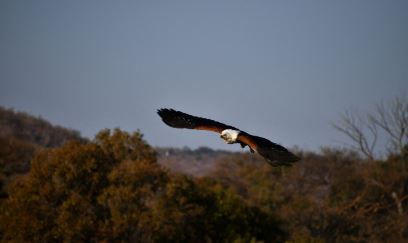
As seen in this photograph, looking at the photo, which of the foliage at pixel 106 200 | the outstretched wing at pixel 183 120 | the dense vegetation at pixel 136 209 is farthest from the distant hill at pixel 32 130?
the outstretched wing at pixel 183 120

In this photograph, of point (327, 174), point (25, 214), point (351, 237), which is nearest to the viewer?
point (25, 214)

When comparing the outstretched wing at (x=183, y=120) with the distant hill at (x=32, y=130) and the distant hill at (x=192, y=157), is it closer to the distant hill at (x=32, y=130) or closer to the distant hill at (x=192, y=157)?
the distant hill at (x=32, y=130)

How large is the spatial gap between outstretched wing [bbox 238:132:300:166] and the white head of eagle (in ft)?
0.34

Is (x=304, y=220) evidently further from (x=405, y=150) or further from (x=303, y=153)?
(x=303, y=153)

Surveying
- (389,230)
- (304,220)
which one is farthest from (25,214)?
(389,230)

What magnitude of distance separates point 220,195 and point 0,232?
38.8 ft

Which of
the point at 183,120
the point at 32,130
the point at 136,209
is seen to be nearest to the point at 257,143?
the point at 183,120

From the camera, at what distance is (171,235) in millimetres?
29797

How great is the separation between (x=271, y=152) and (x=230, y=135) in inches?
31.8

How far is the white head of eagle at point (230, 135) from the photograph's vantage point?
12.0 metres

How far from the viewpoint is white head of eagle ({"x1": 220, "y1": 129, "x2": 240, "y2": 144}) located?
39.4 feet

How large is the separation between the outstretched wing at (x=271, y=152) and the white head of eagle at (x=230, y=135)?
0.10 metres

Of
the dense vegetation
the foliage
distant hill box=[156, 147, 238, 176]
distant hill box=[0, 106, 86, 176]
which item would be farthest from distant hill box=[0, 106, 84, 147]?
the foliage

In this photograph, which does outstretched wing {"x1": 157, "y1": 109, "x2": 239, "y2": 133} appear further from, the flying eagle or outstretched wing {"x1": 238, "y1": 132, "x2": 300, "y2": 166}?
outstretched wing {"x1": 238, "y1": 132, "x2": 300, "y2": 166}
